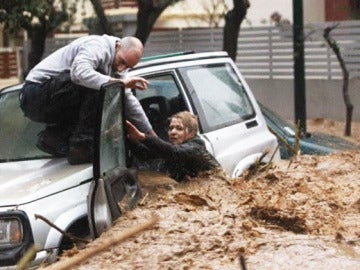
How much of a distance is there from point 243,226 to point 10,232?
1546 mm

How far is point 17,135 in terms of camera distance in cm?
763

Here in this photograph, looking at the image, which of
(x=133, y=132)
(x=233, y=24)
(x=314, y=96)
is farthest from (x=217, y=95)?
→ (x=314, y=96)

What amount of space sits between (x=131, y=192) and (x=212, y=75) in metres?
2.29

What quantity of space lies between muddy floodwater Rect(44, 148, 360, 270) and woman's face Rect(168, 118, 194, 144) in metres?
0.45

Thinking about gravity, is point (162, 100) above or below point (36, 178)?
above

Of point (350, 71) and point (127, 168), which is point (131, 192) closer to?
point (127, 168)

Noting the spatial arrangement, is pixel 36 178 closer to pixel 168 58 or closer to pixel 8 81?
pixel 168 58

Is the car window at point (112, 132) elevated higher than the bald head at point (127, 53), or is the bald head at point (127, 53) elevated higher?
the bald head at point (127, 53)

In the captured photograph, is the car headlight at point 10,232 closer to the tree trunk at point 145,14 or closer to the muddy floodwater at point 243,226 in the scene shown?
the muddy floodwater at point 243,226

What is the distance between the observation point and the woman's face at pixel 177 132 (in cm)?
756

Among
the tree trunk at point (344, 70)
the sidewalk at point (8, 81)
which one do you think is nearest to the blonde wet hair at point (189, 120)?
the tree trunk at point (344, 70)


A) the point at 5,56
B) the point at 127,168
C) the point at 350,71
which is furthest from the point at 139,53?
the point at 5,56

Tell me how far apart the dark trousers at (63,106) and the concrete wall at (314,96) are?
14152 millimetres

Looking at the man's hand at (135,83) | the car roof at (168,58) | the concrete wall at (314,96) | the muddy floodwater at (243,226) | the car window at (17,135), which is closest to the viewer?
the muddy floodwater at (243,226)
